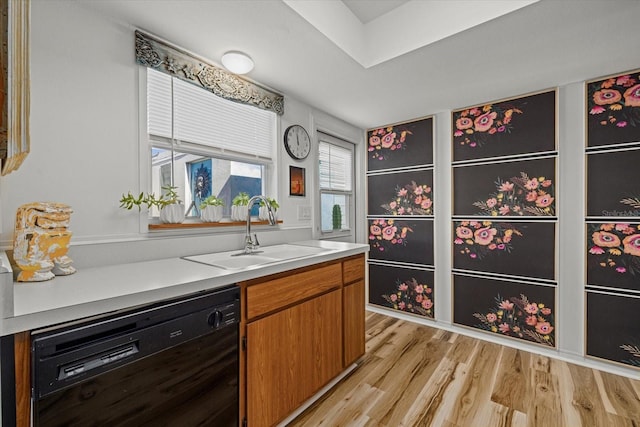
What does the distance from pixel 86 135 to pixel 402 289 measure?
2998mm

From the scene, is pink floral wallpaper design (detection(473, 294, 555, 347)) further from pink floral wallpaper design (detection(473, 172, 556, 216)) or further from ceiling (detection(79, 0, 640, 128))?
ceiling (detection(79, 0, 640, 128))

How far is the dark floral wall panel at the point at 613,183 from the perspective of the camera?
203cm

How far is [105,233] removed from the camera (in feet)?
4.70

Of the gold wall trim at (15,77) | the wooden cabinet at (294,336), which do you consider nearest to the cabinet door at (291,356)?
the wooden cabinet at (294,336)

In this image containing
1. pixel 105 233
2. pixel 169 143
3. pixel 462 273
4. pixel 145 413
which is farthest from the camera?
pixel 462 273

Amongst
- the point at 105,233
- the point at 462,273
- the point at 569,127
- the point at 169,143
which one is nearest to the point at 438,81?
the point at 569,127

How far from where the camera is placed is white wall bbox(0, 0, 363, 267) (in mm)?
1257

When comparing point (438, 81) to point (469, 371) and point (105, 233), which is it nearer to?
point (469, 371)

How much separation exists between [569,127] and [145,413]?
3.22 meters

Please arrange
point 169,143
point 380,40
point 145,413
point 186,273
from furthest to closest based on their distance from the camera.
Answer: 1. point 380,40
2. point 169,143
3. point 186,273
4. point 145,413

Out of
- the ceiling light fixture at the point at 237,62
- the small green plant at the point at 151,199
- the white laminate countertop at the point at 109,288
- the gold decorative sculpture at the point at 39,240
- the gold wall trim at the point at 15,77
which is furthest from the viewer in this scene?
the ceiling light fixture at the point at 237,62

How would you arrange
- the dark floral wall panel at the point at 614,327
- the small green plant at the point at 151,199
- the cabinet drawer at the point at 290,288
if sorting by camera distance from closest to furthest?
1. the cabinet drawer at the point at 290,288
2. the small green plant at the point at 151,199
3. the dark floral wall panel at the point at 614,327

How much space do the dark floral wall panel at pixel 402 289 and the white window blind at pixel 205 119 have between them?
194cm

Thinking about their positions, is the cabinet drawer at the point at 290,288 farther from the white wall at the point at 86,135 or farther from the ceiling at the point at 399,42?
the ceiling at the point at 399,42
